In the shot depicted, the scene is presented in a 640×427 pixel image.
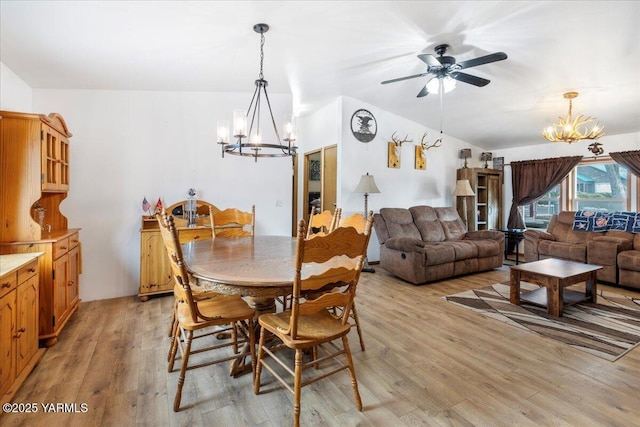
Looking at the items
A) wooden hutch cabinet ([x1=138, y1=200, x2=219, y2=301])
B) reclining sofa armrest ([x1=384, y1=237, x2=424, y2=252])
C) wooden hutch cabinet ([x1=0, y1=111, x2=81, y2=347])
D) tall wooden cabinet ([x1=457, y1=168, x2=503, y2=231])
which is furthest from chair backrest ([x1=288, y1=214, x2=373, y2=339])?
tall wooden cabinet ([x1=457, y1=168, x2=503, y2=231])

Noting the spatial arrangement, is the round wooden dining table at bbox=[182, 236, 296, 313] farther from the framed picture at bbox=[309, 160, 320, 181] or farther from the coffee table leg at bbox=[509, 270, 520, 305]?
the framed picture at bbox=[309, 160, 320, 181]

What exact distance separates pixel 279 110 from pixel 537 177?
4907 mm

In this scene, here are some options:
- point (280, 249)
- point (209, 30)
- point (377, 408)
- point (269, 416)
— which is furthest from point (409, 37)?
point (269, 416)

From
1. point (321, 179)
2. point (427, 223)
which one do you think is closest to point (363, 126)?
point (321, 179)

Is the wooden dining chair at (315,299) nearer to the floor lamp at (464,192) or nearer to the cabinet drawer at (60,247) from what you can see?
the cabinet drawer at (60,247)

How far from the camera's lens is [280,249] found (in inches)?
94.9

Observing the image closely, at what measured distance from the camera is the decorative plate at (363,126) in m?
5.09

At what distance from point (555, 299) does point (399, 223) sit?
2.22 m

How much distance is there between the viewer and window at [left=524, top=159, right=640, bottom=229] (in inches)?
200

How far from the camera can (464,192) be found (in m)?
5.73

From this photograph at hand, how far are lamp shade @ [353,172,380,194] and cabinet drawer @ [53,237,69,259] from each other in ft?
11.5

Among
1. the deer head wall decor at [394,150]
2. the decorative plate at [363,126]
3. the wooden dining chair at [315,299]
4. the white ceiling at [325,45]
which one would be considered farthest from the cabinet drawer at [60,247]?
the deer head wall decor at [394,150]

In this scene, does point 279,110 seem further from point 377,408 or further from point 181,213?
point 377,408

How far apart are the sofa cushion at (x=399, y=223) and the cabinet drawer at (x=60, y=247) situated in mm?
3763
